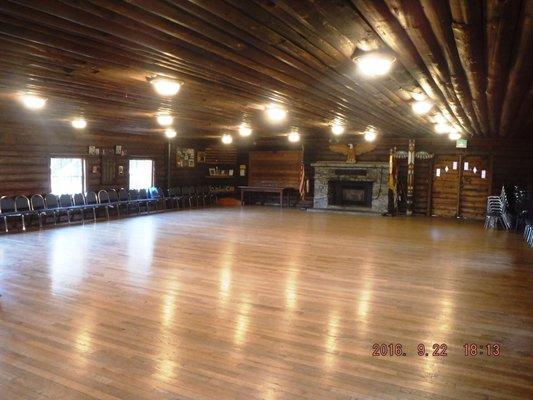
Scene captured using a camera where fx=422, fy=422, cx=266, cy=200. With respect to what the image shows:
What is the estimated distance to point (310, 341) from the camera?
3664 millimetres

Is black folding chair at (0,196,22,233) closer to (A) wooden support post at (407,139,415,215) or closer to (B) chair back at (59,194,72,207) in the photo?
(B) chair back at (59,194,72,207)

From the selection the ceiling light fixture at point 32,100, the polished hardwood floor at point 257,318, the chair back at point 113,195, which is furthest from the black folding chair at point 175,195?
the ceiling light fixture at point 32,100

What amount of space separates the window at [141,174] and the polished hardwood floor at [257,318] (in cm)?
550

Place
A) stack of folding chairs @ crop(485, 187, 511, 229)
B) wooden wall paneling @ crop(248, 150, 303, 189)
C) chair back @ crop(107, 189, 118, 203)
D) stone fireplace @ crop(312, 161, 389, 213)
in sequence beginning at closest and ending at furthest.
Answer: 1. stack of folding chairs @ crop(485, 187, 511, 229)
2. chair back @ crop(107, 189, 118, 203)
3. stone fireplace @ crop(312, 161, 389, 213)
4. wooden wall paneling @ crop(248, 150, 303, 189)

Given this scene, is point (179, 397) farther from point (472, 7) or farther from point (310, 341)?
point (472, 7)

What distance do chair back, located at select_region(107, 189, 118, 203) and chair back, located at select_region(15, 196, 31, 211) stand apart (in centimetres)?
249

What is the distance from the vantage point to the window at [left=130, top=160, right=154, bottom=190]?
13470 millimetres

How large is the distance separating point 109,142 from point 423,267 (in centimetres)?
951

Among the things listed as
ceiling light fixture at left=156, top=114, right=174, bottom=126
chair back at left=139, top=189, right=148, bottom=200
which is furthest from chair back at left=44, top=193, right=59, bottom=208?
ceiling light fixture at left=156, top=114, right=174, bottom=126

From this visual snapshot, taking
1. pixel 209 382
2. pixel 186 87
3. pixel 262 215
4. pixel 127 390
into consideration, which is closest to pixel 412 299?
pixel 209 382

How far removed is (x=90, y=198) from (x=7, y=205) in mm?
2277

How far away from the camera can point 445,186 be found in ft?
43.8

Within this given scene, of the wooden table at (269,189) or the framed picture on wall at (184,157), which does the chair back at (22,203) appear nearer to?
the framed picture on wall at (184,157)

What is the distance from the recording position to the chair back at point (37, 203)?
32.0 ft
